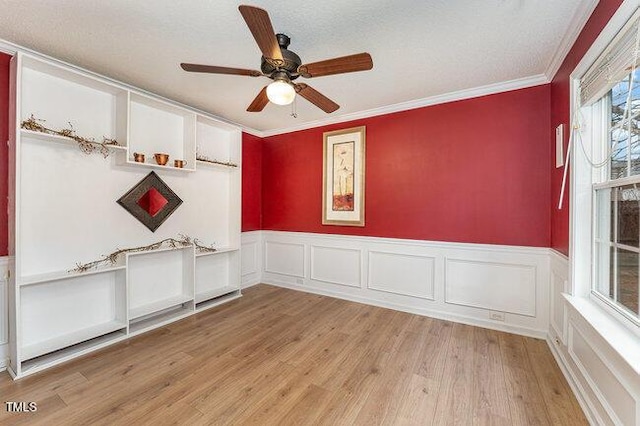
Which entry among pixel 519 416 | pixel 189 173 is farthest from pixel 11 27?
pixel 519 416

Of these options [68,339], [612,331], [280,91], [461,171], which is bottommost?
[68,339]

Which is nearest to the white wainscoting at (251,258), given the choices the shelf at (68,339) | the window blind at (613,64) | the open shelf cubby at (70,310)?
the open shelf cubby at (70,310)

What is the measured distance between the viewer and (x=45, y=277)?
2.27 meters

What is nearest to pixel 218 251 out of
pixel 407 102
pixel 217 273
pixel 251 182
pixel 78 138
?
pixel 217 273

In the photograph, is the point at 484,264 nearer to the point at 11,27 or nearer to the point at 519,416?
the point at 519,416

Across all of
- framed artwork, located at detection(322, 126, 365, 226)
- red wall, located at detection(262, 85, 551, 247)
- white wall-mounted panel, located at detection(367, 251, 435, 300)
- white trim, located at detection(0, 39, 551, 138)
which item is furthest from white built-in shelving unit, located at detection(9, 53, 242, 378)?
white wall-mounted panel, located at detection(367, 251, 435, 300)

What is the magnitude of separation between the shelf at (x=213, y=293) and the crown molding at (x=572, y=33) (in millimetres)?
4305

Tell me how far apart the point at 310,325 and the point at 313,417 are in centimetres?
134

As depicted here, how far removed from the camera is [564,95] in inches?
89.4

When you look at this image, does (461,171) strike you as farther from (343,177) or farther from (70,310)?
(70,310)

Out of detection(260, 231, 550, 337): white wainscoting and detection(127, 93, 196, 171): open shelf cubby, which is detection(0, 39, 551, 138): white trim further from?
detection(260, 231, 550, 337): white wainscoting

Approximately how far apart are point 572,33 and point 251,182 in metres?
4.03

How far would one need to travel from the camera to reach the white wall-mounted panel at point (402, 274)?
3.34 metres

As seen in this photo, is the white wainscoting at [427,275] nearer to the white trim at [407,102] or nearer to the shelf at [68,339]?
the white trim at [407,102]
